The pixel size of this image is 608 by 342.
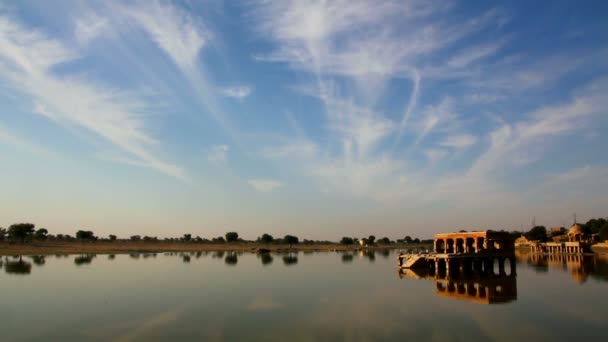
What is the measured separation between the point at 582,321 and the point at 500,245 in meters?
31.5

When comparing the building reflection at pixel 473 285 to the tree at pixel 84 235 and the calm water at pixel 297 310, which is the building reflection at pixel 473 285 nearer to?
the calm water at pixel 297 310

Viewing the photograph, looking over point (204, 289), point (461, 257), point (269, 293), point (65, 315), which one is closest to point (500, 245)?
point (461, 257)

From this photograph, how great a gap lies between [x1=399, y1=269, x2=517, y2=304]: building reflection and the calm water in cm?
32

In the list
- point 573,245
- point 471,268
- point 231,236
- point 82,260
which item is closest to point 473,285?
point 471,268

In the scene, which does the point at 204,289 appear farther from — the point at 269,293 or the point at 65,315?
the point at 65,315

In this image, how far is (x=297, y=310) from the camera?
30.2 metres

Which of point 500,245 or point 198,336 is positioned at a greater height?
point 500,245

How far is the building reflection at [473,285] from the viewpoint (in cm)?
3469

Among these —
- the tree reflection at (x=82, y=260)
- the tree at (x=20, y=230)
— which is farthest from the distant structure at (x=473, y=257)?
the tree at (x=20, y=230)

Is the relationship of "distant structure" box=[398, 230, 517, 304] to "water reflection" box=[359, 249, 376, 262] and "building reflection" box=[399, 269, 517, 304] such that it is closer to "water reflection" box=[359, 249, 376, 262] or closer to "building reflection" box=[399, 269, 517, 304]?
"building reflection" box=[399, 269, 517, 304]

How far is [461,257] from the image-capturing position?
171 ft

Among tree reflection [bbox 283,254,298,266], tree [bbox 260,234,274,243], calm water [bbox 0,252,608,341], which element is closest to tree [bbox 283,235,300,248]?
tree [bbox 260,234,274,243]

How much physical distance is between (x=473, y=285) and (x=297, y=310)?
21041 mm

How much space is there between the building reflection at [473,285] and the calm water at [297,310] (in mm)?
322
